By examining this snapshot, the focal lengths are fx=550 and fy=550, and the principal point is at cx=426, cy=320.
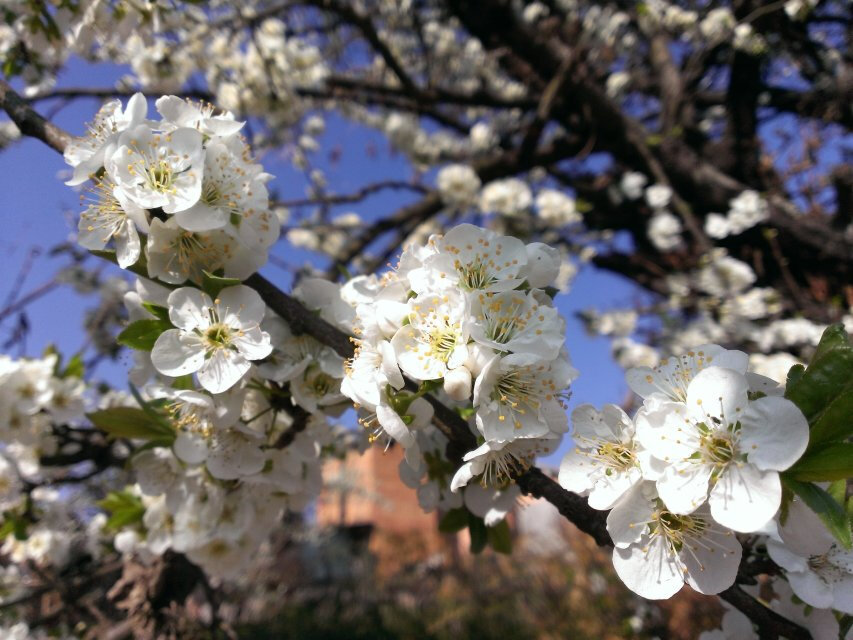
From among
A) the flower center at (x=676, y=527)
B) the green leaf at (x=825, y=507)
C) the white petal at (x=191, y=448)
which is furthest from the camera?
the white petal at (x=191, y=448)

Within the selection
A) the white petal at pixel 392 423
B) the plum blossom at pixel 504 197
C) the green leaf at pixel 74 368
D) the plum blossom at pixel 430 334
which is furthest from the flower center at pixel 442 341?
the plum blossom at pixel 504 197

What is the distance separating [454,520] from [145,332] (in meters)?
0.73

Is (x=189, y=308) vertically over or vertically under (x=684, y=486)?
over

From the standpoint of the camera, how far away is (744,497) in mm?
688

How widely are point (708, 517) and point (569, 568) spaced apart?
597 centimetres

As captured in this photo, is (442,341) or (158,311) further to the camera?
(158,311)

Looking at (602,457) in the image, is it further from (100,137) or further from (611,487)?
Answer: (100,137)

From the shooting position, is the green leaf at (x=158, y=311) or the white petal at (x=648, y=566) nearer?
the white petal at (x=648, y=566)

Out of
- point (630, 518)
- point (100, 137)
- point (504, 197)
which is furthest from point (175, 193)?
point (504, 197)

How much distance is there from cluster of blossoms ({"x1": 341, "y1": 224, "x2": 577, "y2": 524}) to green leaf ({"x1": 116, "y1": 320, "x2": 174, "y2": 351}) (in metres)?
0.38

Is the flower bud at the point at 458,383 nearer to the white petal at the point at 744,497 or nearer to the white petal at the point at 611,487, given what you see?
the white petal at the point at 611,487

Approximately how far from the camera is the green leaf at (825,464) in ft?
2.18

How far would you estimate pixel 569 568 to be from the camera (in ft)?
19.8

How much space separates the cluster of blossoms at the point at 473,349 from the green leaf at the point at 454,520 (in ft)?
0.87
